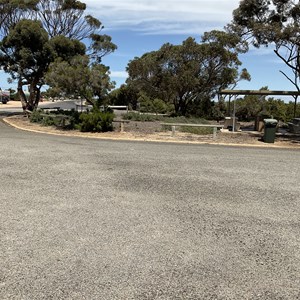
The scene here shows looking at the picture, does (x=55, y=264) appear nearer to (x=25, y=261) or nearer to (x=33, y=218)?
(x=25, y=261)

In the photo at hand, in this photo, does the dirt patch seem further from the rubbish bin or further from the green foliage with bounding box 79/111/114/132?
the green foliage with bounding box 79/111/114/132

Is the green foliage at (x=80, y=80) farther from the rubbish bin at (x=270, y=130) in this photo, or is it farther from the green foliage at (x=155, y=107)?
the green foliage at (x=155, y=107)

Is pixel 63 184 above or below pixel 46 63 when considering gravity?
below

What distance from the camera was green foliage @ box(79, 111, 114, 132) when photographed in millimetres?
17844

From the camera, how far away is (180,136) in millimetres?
17141

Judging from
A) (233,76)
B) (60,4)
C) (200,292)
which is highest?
(60,4)

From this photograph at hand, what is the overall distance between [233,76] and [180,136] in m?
16.6

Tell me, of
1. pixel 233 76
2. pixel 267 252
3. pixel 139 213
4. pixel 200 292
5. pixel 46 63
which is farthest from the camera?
pixel 233 76

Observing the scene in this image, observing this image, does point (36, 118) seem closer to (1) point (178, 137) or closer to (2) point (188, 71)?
(1) point (178, 137)

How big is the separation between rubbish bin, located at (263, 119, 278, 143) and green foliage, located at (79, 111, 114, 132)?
23.0 feet

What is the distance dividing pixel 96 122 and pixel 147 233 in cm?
1375

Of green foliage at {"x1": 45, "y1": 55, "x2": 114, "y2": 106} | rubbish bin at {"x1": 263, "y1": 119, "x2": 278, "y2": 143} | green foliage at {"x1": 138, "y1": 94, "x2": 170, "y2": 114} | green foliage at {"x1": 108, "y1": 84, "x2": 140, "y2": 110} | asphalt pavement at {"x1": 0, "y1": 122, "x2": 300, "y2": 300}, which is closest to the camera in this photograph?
asphalt pavement at {"x1": 0, "y1": 122, "x2": 300, "y2": 300}

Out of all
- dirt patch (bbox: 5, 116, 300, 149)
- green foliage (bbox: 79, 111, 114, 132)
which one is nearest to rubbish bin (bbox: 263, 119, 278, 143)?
dirt patch (bbox: 5, 116, 300, 149)

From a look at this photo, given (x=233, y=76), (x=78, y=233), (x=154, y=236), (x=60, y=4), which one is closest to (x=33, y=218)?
(x=78, y=233)
